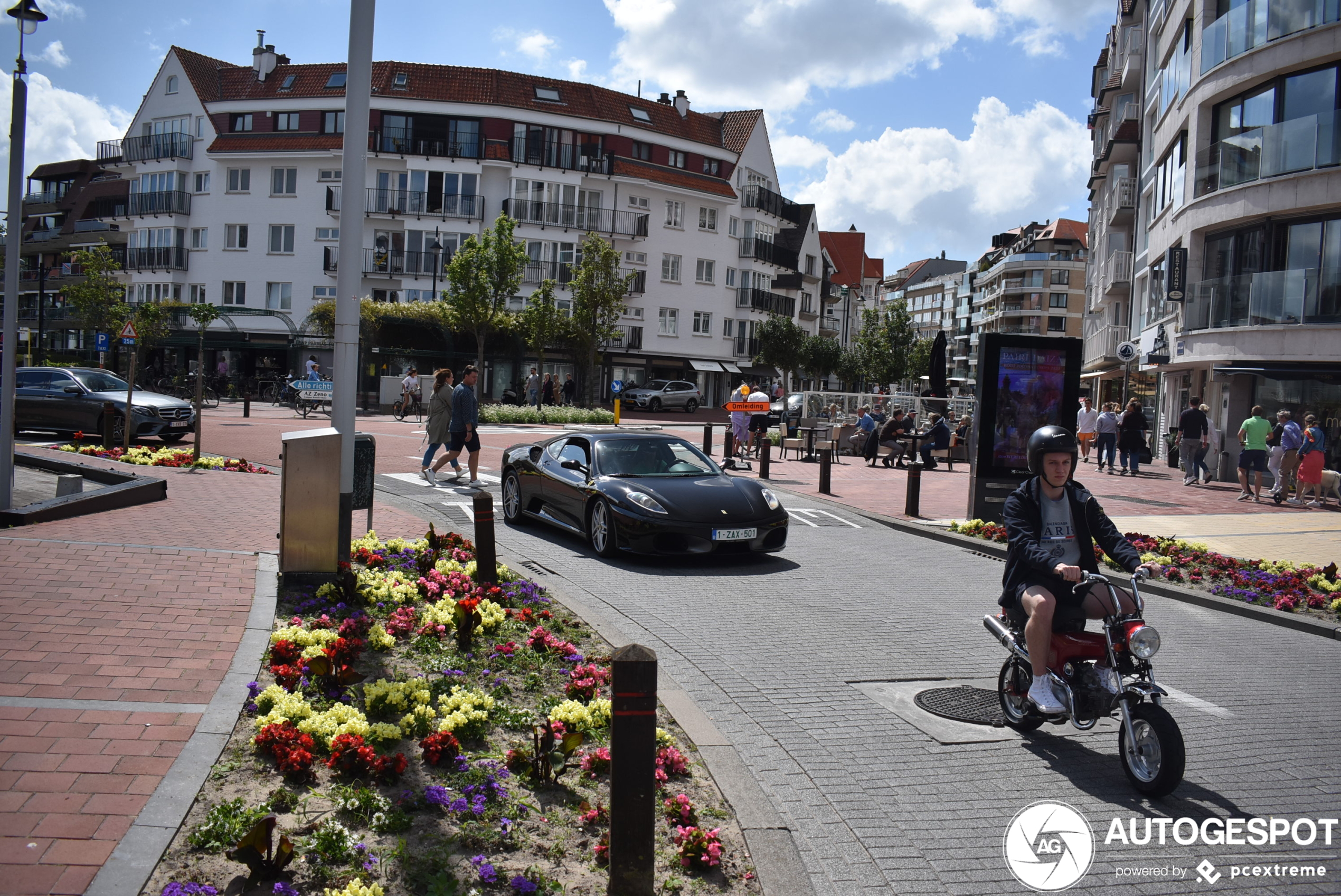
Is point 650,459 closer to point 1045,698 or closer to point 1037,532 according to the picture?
point 1037,532

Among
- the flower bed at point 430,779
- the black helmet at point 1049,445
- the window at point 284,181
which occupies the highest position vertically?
the window at point 284,181

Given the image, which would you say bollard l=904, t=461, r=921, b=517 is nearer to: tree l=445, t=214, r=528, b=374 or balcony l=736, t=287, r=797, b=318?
tree l=445, t=214, r=528, b=374

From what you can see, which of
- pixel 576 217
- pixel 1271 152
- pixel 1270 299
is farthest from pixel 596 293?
pixel 1270 299

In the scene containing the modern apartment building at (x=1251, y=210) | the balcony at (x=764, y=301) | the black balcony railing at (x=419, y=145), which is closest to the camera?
the modern apartment building at (x=1251, y=210)

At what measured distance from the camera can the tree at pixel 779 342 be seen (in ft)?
215

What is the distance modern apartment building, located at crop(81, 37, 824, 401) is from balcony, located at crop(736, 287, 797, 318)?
864 millimetres

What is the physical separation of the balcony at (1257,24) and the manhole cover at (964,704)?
76.3 feet

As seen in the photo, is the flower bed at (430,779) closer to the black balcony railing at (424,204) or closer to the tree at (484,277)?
the tree at (484,277)

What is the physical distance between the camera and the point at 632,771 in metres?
3.43

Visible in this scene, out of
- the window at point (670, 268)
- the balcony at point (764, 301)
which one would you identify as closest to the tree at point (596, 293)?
the window at point (670, 268)

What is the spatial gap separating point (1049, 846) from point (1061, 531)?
1.85 metres

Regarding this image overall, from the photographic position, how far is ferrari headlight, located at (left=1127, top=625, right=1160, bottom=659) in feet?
15.6

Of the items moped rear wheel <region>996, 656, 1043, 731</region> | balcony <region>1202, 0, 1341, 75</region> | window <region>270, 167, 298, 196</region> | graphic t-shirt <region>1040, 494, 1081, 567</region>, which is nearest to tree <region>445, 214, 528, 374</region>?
window <region>270, 167, 298, 196</region>

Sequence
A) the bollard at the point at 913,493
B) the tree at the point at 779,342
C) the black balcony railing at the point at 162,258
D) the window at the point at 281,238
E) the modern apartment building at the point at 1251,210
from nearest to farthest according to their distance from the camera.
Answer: the bollard at the point at 913,493
the modern apartment building at the point at 1251,210
the window at the point at 281,238
the black balcony railing at the point at 162,258
the tree at the point at 779,342
